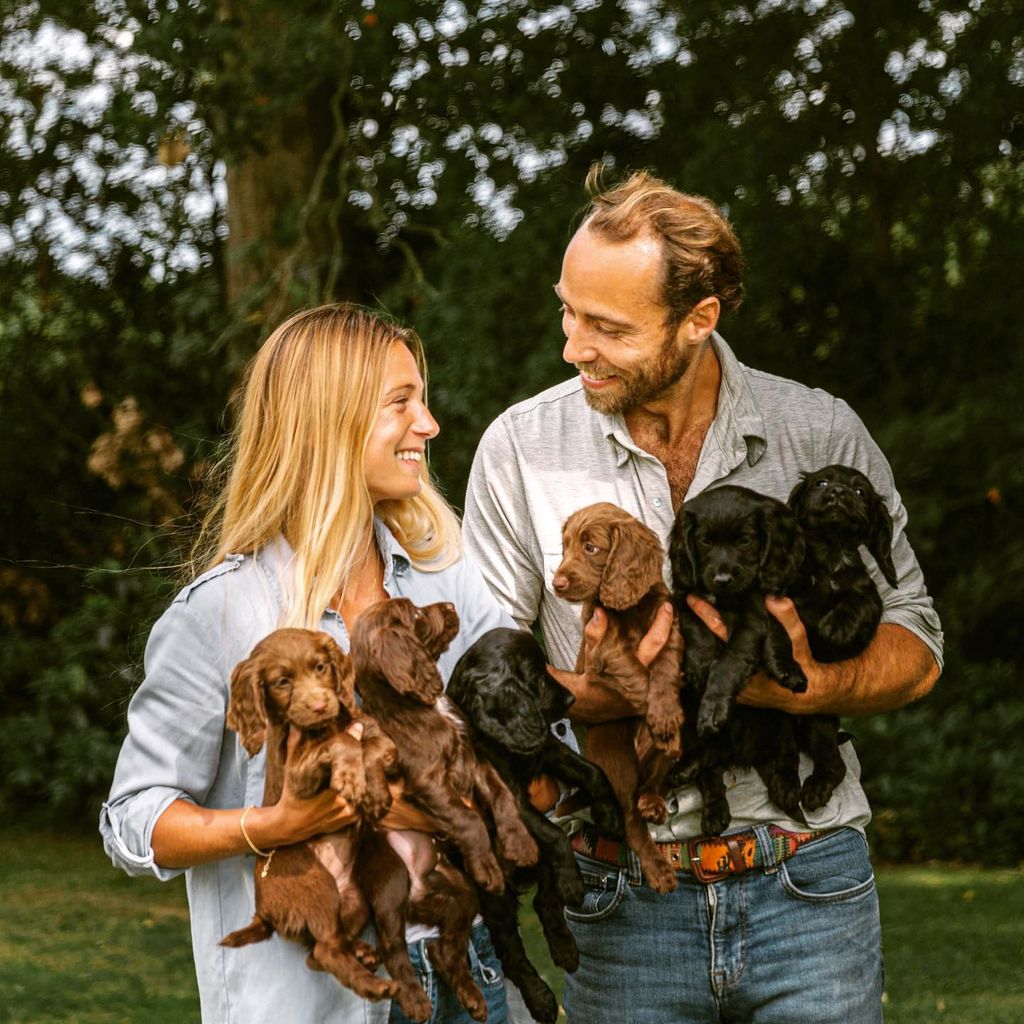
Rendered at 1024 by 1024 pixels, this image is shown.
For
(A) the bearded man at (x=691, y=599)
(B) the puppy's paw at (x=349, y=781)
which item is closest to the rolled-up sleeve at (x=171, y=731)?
(B) the puppy's paw at (x=349, y=781)

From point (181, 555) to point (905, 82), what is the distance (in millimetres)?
8147

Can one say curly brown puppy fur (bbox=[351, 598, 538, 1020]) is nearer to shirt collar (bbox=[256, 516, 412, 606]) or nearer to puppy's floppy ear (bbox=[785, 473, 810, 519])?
shirt collar (bbox=[256, 516, 412, 606])

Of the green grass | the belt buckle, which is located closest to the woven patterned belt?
the belt buckle

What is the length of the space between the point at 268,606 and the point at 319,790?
0.47 metres

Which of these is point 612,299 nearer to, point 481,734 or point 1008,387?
point 481,734

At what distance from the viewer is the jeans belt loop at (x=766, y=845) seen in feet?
12.0

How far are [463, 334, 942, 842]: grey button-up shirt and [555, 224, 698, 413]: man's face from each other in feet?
0.49

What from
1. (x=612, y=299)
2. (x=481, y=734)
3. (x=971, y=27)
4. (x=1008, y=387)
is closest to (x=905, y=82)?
(x=971, y=27)

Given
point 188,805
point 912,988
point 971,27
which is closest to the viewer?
point 188,805

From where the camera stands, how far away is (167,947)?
9.38 meters

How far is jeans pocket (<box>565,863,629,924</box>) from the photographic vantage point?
12.3 ft

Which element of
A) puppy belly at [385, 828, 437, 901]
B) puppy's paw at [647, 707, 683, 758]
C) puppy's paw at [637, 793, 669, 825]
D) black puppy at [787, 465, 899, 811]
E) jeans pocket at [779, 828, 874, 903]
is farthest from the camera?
jeans pocket at [779, 828, 874, 903]

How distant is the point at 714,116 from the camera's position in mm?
10461

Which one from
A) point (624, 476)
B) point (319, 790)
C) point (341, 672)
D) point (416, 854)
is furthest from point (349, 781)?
point (624, 476)
